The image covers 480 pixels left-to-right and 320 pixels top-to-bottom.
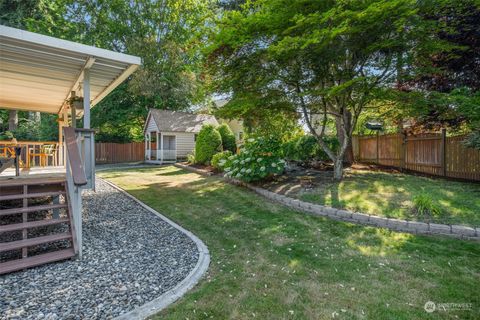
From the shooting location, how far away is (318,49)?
6.00 meters

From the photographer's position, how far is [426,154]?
9.16 meters

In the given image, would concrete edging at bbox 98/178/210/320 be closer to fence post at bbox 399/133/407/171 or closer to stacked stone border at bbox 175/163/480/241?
stacked stone border at bbox 175/163/480/241

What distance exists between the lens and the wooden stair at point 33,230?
3.42 meters

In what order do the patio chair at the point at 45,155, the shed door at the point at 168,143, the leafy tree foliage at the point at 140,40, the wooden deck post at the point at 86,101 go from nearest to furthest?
the wooden deck post at the point at 86,101 < the patio chair at the point at 45,155 < the shed door at the point at 168,143 < the leafy tree foliage at the point at 140,40

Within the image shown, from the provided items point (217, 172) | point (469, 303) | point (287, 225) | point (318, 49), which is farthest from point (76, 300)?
point (217, 172)

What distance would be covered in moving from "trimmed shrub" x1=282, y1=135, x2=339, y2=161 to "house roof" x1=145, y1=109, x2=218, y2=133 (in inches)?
426

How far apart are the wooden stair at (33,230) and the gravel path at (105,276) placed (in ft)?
0.46

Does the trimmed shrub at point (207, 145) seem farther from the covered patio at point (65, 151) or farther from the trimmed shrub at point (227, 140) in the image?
the covered patio at point (65, 151)

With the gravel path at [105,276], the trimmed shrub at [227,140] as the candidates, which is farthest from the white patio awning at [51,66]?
the trimmed shrub at [227,140]

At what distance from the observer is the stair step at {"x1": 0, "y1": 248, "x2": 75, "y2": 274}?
10.6 ft

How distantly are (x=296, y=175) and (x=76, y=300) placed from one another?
7.30 meters

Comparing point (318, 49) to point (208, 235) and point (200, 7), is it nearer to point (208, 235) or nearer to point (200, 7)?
point (208, 235)

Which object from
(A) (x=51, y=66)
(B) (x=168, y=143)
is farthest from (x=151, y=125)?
(A) (x=51, y=66)

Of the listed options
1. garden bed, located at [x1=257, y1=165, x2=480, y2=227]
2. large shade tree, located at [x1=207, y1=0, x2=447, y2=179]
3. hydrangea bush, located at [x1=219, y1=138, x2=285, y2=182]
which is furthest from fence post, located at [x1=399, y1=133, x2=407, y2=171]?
hydrangea bush, located at [x1=219, y1=138, x2=285, y2=182]
